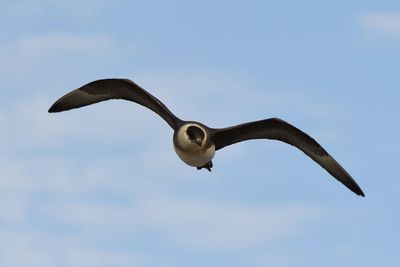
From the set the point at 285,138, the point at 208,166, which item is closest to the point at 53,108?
the point at 208,166

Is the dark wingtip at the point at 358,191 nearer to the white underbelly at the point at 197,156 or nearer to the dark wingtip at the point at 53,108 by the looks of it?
the white underbelly at the point at 197,156

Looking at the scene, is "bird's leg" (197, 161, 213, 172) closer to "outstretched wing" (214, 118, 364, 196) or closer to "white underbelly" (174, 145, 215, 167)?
"white underbelly" (174, 145, 215, 167)

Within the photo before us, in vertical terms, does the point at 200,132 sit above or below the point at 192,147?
above

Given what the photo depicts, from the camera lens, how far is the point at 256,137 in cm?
2520

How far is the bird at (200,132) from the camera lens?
23484mm

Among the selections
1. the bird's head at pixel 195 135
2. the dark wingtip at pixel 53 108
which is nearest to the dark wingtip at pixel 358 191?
the bird's head at pixel 195 135

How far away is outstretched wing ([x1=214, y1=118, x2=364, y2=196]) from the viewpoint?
80.7 feet

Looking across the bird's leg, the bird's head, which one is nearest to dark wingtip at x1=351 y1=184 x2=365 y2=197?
the bird's leg

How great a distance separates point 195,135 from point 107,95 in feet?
10.8

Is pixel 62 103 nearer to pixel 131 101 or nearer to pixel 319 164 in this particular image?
pixel 131 101

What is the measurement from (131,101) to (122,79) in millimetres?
788

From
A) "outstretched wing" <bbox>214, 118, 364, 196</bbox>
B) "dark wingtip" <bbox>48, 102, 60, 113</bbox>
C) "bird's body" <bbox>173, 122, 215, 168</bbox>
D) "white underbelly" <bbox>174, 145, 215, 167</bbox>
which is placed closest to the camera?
"bird's body" <bbox>173, 122, 215, 168</bbox>

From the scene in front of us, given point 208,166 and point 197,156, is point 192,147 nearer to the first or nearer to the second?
point 197,156

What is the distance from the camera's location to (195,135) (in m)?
23.4
